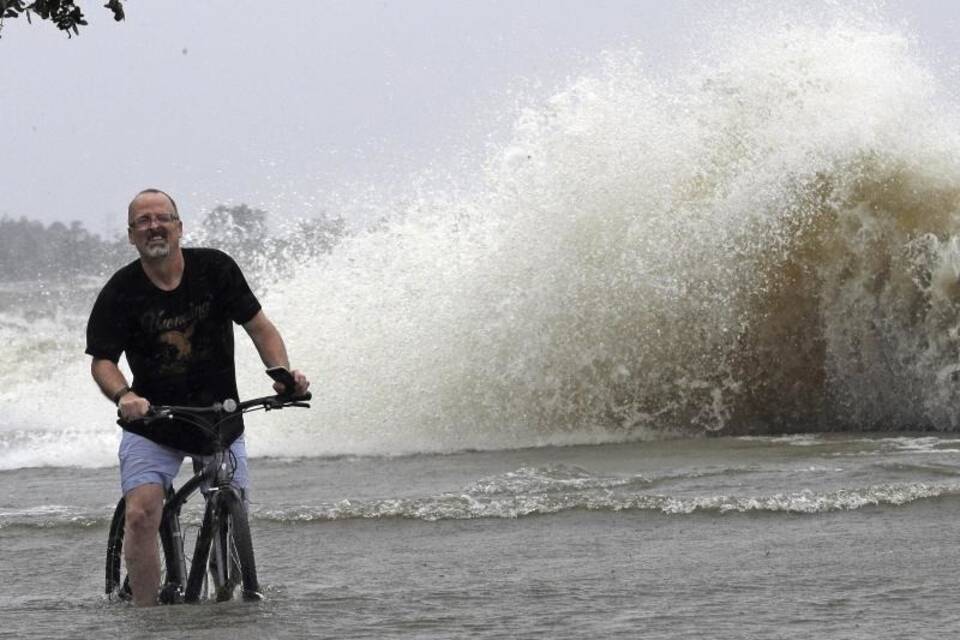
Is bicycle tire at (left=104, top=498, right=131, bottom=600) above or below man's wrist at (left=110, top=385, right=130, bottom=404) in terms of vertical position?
below

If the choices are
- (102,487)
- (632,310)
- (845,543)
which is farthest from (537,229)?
(845,543)

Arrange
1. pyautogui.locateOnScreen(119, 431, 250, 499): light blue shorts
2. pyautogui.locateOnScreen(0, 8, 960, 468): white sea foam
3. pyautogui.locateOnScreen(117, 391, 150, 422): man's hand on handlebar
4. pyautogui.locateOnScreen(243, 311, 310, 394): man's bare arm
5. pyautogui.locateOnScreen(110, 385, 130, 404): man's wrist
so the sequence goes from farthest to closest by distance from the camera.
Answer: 1. pyautogui.locateOnScreen(0, 8, 960, 468): white sea foam
2. pyautogui.locateOnScreen(243, 311, 310, 394): man's bare arm
3. pyautogui.locateOnScreen(119, 431, 250, 499): light blue shorts
4. pyautogui.locateOnScreen(110, 385, 130, 404): man's wrist
5. pyautogui.locateOnScreen(117, 391, 150, 422): man's hand on handlebar

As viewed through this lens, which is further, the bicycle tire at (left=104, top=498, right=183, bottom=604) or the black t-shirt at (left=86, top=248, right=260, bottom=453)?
the bicycle tire at (left=104, top=498, right=183, bottom=604)

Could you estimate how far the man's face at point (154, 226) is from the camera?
20.9 feet

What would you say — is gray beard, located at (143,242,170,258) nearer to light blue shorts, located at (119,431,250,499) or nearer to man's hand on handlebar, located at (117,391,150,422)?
man's hand on handlebar, located at (117,391,150,422)

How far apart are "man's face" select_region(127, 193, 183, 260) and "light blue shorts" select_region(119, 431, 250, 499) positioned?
0.71 m

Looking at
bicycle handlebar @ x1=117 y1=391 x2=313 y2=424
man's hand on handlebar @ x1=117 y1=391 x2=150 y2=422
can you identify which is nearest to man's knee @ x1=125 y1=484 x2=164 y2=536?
bicycle handlebar @ x1=117 y1=391 x2=313 y2=424

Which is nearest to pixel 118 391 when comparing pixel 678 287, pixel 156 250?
pixel 156 250

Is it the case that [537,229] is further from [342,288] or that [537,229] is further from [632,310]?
[342,288]

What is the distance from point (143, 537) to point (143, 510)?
0.10 metres

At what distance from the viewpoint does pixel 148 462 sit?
6512 millimetres

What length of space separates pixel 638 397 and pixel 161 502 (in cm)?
883

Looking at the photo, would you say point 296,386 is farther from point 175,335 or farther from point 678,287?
point 678,287

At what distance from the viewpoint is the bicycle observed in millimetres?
6371
